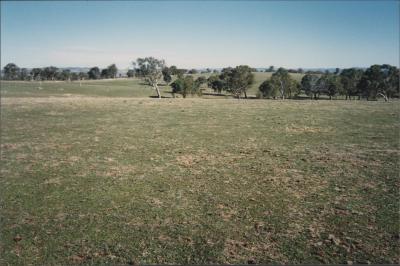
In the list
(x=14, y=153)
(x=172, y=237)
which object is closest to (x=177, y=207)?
(x=172, y=237)

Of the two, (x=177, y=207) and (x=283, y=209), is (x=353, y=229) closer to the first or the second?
(x=283, y=209)

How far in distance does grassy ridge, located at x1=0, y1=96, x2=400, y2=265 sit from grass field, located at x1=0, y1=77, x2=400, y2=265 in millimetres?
47

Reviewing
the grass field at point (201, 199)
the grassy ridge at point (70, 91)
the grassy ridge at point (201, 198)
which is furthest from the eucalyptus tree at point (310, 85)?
the grass field at point (201, 199)

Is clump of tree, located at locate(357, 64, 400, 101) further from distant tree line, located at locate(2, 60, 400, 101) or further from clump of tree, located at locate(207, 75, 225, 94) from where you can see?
clump of tree, located at locate(207, 75, 225, 94)

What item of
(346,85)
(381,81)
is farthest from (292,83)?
(381,81)

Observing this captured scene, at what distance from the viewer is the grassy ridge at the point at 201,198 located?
8148mm

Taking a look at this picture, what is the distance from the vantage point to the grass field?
8.14m

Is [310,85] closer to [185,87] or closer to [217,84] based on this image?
[217,84]

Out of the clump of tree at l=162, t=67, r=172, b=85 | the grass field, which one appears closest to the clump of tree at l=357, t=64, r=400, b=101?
the clump of tree at l=162, t=67, r=172, b=85

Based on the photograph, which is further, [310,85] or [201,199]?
[310,85]

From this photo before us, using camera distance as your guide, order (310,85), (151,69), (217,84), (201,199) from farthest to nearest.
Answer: (217,84) → (310,85) → (151,69) → (201,199)

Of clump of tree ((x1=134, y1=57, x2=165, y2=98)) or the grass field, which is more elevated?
clump of tree ((x1=134, y1=57, x2=165, y2=98))

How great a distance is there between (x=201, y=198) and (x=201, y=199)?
0.09 meters

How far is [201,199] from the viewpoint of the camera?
11430 mm
